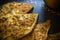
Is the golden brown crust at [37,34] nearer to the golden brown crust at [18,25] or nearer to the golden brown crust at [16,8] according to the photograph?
the golden brown crust at [18,25]

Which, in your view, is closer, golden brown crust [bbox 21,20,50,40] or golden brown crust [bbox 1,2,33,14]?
golden brown crust [bbox 21,20,50,40]

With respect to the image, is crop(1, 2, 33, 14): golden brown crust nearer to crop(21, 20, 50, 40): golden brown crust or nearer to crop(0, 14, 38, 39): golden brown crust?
crop(0, 14, 38, 39): golden brown crust

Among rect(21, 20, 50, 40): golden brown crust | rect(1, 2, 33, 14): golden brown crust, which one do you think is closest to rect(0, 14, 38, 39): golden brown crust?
rect(21, 20, 50, 40): golden brown crust

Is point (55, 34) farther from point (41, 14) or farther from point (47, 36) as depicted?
point (41, 14)

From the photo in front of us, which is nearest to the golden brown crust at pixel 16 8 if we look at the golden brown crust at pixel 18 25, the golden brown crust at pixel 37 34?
the golden brown crust at pixel 18 25

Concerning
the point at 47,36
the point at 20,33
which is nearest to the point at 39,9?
the point at 47,36

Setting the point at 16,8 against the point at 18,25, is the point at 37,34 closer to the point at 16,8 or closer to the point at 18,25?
the point at 18,25

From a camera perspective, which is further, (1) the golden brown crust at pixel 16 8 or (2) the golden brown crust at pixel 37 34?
(1) the golden brown crust at pixel 16 8

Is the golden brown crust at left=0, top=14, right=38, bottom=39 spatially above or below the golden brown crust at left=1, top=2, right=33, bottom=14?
below

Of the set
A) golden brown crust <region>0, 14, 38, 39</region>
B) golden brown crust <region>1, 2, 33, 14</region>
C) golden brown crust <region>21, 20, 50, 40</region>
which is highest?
golden brown crust <region>1, 2, 33, 14</region>

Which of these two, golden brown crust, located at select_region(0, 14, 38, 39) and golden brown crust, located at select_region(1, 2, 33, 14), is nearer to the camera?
golden brown crust, located at select_region(0, 14, 38, 39)

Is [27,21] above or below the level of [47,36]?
above
